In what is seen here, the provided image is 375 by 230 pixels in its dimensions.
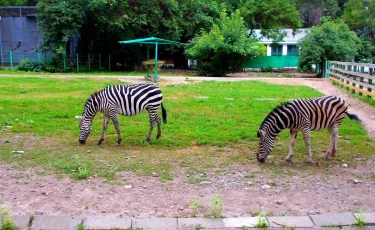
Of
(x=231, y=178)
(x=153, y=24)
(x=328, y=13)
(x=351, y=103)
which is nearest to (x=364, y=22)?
(x=328, y=13)

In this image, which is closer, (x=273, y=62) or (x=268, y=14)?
(x=268, y=14)

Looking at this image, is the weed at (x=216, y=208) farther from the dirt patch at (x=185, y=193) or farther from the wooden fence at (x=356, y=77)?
the wooden fence at (x=356, y=77)

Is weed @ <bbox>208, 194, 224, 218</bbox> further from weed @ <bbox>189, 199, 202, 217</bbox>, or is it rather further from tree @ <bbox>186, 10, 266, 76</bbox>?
tree @ <bbox>186, 10, 266, 76</bbox>

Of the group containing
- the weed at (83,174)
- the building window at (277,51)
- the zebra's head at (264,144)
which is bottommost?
the weed at (83,174)

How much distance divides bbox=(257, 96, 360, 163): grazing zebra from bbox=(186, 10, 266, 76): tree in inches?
854

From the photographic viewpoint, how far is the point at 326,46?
2923 cm

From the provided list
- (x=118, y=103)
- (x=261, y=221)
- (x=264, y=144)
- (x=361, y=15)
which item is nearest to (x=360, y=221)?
(x=261, y=221)

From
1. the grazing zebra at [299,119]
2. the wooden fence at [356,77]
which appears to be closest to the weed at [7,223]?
the grazing zebra at [299,119]

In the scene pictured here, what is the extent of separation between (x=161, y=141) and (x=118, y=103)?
115cm

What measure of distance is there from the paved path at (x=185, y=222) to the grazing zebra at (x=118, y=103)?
3690 mm

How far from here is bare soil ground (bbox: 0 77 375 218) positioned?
4.75m

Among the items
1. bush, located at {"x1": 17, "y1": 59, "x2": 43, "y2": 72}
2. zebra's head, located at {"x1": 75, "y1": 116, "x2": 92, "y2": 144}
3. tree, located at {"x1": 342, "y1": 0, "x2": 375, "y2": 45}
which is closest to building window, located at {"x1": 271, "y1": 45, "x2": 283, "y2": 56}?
tree, located at {"x1": 342, "y1": 0, "x2": 375, "y2": 45}

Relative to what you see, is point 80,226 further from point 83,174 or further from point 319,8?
point 319,8

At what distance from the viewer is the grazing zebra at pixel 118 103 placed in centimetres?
798
